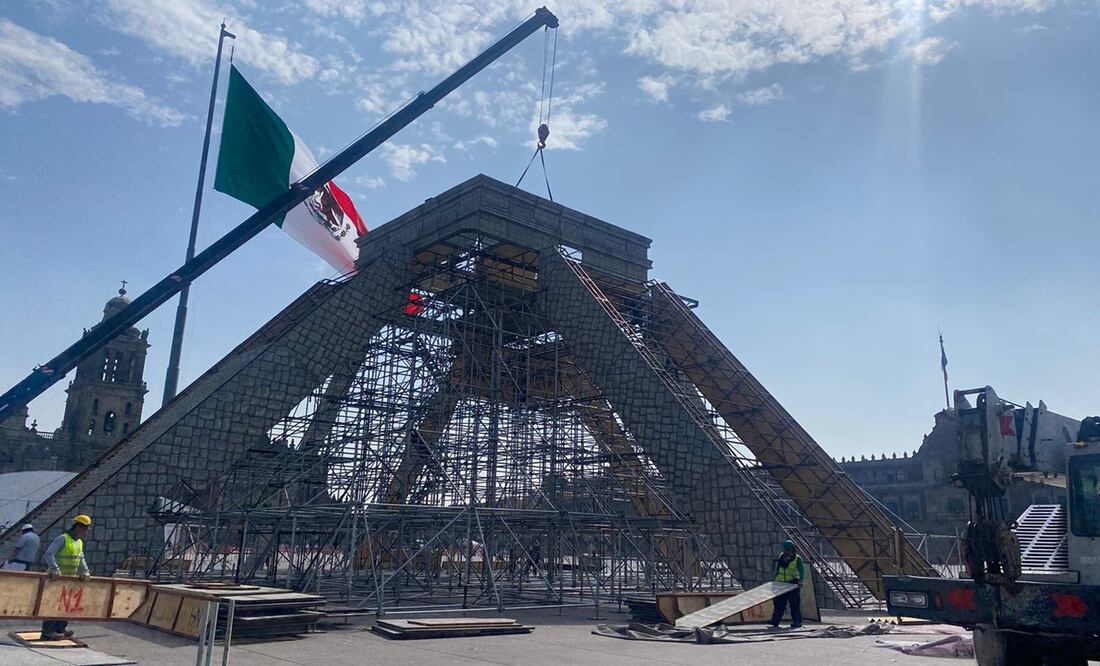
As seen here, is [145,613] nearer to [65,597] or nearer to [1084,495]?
[65,597]

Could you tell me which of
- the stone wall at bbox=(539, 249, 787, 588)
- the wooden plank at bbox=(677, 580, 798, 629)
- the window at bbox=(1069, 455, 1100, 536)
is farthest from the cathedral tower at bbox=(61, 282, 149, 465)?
the window at bbox=(1069, 455, 1100, 536)

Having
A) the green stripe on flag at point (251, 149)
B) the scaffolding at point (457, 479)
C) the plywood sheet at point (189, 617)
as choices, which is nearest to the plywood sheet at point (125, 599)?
the plywood sheet at point (189, 617)

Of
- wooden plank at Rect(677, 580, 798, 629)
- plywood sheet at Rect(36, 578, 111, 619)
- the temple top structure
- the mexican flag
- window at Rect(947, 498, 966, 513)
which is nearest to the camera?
plywood sheet at Rect(36, 578, 111, 619)

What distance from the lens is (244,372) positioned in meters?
22.5

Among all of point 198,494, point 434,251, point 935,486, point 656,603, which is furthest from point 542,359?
point 935,486

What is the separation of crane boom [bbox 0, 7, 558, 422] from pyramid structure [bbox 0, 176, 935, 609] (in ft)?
7.95

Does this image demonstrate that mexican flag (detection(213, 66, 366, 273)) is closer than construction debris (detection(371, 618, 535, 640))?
No

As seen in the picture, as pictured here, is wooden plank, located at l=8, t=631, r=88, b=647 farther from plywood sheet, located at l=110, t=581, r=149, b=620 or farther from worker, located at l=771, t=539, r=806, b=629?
worker, located at l=771, t=539, r=806, b=629

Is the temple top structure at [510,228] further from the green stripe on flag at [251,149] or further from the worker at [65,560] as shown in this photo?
the worker at [65,560]

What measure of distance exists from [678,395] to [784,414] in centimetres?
425

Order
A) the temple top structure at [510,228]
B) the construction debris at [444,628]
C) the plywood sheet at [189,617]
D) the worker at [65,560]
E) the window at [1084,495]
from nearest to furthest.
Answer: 1. the window at [1084,495]
2. the worker at [65,560]
3. the plywood sheet at [189,617]
4. the construction debris at [444,628]
5. the temple top structure at [510,228]

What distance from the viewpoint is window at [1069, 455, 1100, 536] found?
23.9 ft

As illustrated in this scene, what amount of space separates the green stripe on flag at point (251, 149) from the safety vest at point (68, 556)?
15.4 metres

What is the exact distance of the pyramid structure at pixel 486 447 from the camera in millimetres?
18875
